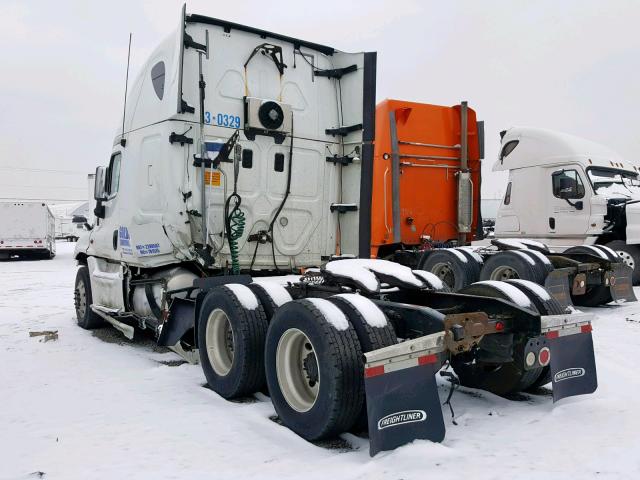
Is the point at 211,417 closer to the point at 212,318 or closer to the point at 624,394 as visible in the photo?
the point at 212,318

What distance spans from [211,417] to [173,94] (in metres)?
3.23

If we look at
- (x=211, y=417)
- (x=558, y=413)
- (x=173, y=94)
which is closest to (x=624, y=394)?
(x=558, y=413)

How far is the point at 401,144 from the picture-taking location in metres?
10.2

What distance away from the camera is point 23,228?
86.8 feet

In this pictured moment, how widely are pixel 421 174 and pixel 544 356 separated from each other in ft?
22.1

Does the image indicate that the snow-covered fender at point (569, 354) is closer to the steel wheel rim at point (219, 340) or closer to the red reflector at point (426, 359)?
the red reflector at point (426, 359)

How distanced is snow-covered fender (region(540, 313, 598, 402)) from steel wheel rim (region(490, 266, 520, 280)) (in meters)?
4.24

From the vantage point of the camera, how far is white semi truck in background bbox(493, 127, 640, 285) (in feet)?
34.3

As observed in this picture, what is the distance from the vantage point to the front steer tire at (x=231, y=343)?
14.5 feet

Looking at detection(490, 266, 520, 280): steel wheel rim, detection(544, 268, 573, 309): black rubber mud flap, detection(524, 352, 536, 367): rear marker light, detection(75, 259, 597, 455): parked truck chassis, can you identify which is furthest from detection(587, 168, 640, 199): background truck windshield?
detection(524, 352, 536, 367): rear marker light

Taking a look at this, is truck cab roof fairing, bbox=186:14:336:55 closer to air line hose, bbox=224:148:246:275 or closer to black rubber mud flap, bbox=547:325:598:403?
air line hose, bbox=224:148:246:275

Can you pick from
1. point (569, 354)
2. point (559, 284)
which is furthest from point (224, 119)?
point (559, 284)

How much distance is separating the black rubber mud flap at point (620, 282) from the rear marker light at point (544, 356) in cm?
519

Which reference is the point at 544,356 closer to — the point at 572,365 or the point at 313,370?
the point at 572,365
